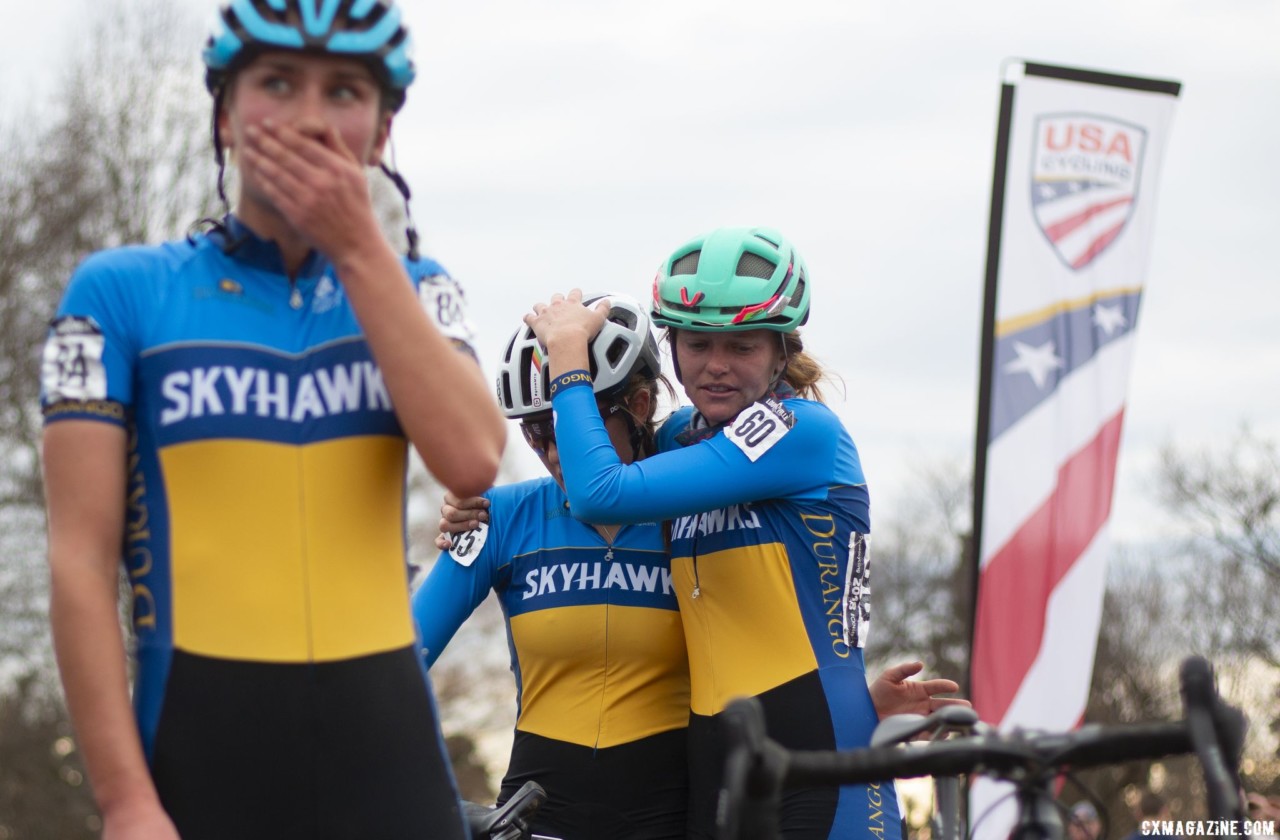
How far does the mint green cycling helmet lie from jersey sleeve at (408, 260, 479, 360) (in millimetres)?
1797

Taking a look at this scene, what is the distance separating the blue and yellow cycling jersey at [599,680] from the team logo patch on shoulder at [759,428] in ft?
1.77

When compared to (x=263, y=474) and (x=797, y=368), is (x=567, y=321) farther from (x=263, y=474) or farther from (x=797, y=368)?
(x=263, y=474)

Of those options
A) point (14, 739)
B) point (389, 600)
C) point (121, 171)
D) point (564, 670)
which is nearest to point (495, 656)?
point (14, 739)

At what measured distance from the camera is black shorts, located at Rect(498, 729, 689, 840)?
14.8ft

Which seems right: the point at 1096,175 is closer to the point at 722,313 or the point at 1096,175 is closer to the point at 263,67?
the point at 722,313

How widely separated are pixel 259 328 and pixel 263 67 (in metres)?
0.43

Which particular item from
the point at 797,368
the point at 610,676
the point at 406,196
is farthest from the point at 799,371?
the point at 406,196

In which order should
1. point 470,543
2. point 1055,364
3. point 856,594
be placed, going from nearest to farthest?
point 856,594, point 470,543, point 1055,364

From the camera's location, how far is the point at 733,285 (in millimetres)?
4562

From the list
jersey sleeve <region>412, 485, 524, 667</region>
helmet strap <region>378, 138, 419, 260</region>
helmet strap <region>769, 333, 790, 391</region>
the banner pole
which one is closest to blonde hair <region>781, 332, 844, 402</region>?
helmet strap <region>769, 333, 790, 391</region>

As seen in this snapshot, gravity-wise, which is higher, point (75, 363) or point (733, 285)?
point (733, 285)

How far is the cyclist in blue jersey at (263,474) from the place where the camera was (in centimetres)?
249

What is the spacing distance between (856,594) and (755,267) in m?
1.00

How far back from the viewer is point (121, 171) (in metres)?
23.3
